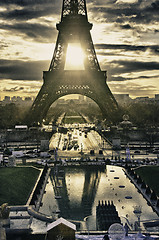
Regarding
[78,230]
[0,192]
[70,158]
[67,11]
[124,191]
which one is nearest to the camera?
[78,230]

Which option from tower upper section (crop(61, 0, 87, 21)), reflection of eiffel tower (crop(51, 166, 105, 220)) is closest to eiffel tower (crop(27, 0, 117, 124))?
tower upper section (crop(61, 0, 87, 21))

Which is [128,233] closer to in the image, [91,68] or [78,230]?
[78,230]

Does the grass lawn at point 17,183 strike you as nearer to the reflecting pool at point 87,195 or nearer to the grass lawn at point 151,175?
the reflecting pool at point 87,195

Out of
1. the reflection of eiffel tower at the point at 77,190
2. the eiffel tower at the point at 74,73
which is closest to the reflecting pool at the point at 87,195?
the reflection of eiffel tower at the point at 77,190

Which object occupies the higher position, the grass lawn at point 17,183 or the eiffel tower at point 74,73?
the eiffel tower at point 74,73

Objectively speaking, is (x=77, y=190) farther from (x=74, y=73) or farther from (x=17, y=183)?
(x=74, y=73)

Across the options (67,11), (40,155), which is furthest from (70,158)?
(67,11)

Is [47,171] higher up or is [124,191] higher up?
[47,171]
